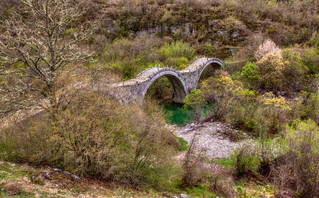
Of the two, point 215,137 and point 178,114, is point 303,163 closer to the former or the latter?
point 215,137

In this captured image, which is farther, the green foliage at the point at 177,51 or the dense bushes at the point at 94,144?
the green foliage at the point at 177,51

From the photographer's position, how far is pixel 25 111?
35.9 feet

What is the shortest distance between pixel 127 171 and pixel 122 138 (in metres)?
1.69

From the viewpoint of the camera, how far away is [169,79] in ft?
108

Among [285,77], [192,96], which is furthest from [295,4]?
[192,96]

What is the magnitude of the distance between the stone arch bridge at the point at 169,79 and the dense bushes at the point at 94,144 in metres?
8.20

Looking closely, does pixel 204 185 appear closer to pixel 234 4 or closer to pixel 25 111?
pixel 25 111

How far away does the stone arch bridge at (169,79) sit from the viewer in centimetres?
2052

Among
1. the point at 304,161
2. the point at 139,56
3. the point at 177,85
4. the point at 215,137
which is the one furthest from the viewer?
the point at 139,56

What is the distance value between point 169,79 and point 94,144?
24731mm

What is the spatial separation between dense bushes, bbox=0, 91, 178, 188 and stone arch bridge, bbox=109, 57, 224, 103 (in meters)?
8.20

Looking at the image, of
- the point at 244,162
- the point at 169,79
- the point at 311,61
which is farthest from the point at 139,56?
the point at 244,162

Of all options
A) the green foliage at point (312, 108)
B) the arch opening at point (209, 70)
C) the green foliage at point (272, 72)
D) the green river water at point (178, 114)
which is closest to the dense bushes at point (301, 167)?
the green foliage at point (312, 108)

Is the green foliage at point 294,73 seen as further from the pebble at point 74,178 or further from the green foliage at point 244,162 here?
the pebble at point 74,178
